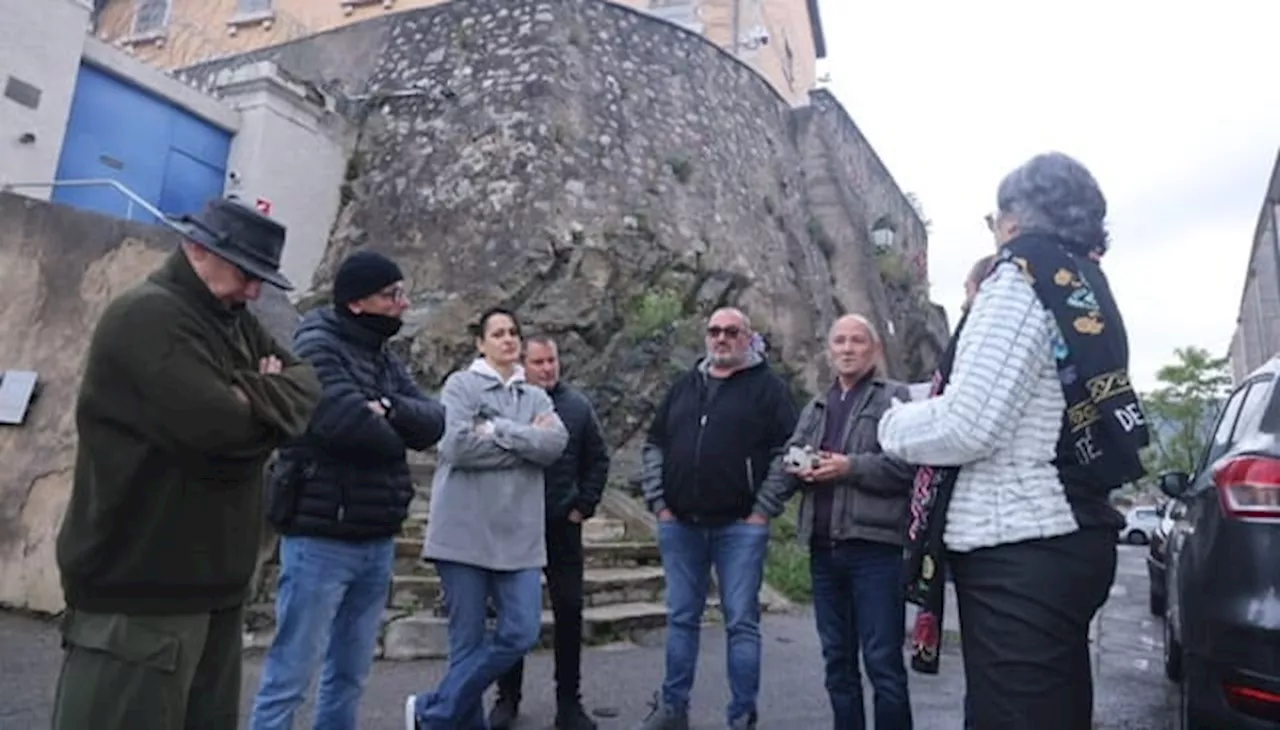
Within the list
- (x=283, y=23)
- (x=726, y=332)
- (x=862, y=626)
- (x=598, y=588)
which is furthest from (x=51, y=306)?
(x=283, y=23)

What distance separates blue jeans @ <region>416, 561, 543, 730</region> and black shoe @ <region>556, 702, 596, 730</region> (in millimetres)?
607

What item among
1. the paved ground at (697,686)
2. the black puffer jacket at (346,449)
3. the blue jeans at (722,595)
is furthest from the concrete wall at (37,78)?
the blue jeans at (722,595)

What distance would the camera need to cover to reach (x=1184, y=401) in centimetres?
4059

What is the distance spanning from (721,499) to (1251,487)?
2.04 metres

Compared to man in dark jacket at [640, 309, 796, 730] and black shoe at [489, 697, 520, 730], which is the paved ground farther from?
man in dark jacket at [640, 309, 796, 730]

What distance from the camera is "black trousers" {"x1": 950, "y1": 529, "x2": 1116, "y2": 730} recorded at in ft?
6.92

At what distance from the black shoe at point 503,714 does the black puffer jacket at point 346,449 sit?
1.50 metres

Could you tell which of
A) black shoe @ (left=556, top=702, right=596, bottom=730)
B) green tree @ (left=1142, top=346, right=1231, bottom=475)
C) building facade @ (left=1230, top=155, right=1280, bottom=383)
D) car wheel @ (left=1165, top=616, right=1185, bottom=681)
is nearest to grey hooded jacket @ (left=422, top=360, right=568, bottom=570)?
black shoe @ (left=556, top=702, right=596, bottom=730)

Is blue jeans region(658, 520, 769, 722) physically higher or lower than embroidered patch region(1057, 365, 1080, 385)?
lower

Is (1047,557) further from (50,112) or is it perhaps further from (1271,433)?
(50,112)

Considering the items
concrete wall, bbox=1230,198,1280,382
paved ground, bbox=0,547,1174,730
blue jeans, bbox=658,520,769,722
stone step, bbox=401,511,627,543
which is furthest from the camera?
concrete wall, bbox=1230,198,1280,382

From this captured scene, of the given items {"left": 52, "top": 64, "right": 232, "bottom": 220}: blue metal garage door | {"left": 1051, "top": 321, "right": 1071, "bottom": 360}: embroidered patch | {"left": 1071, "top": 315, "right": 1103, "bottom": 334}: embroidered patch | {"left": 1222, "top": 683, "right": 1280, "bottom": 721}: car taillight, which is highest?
{"left": 52, "top": 64, "right": 232, "bottom": 220}: blue metal garage door

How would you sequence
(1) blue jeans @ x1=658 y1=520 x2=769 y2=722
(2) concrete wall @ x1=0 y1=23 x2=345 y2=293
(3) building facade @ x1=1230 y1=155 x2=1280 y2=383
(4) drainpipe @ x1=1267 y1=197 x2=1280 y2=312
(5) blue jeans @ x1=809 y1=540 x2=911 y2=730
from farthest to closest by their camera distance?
(3) building facade @ x1=1230 y1=155 x2=1280 y2=383, (4) drainpipe @ x1=1267 y1=197 x2=1280 y2=312, (2) concrete wall @ x1=0 y1=23 x2=345 y2=293, (1) blue jeans @ x1=658 y1=520 x2=769 y2=722, (5) blue jeans @ x1=809 y1=540 x2=911 y2=730

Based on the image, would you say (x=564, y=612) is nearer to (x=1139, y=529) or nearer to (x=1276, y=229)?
(x=1276, y=229)
